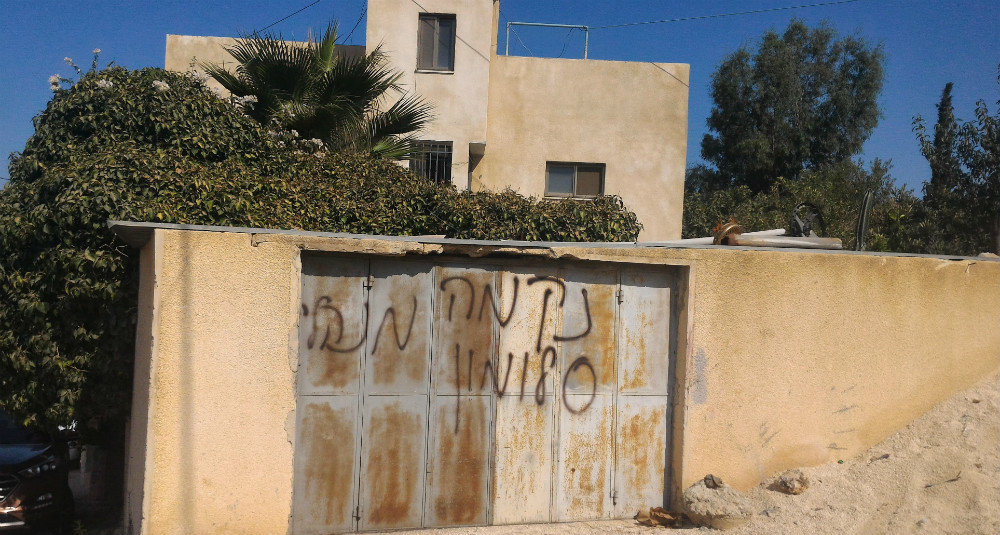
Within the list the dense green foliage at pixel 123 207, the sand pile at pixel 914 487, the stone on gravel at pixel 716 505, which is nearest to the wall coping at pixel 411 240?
the dense green foliage at pixel 123 207

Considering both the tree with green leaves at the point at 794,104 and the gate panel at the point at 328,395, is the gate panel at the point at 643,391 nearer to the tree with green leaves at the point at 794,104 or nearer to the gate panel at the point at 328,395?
the gate panel at the point at 328,395

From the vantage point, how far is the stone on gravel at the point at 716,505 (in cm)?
625

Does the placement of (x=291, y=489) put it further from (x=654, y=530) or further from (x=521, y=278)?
(x=654, y=530)

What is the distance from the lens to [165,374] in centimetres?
543

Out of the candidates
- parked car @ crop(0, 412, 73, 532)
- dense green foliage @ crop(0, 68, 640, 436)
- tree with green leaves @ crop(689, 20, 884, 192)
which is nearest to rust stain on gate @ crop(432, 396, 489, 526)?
dense green foliage @ crop(0, 68, 640, 436)

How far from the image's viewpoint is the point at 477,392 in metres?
6.33

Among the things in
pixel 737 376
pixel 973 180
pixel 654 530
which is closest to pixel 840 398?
pixel 737 376

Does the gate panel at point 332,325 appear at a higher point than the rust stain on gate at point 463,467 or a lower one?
higher

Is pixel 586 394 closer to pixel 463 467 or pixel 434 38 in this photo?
pixel 463 467

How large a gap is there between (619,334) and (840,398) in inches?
85.3

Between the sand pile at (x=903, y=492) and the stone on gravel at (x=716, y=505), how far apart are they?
9cm

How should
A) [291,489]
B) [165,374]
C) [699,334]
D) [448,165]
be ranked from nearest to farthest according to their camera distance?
[165,374], [291,489], [699,334], [448,165]

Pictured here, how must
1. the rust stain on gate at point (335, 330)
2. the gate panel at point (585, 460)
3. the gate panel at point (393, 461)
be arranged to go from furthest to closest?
the gate panel at point (585, 460) → the gate panel at point (393, 461) → the rust stain on gate at point (335, 330)

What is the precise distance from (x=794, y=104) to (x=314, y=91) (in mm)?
19757
